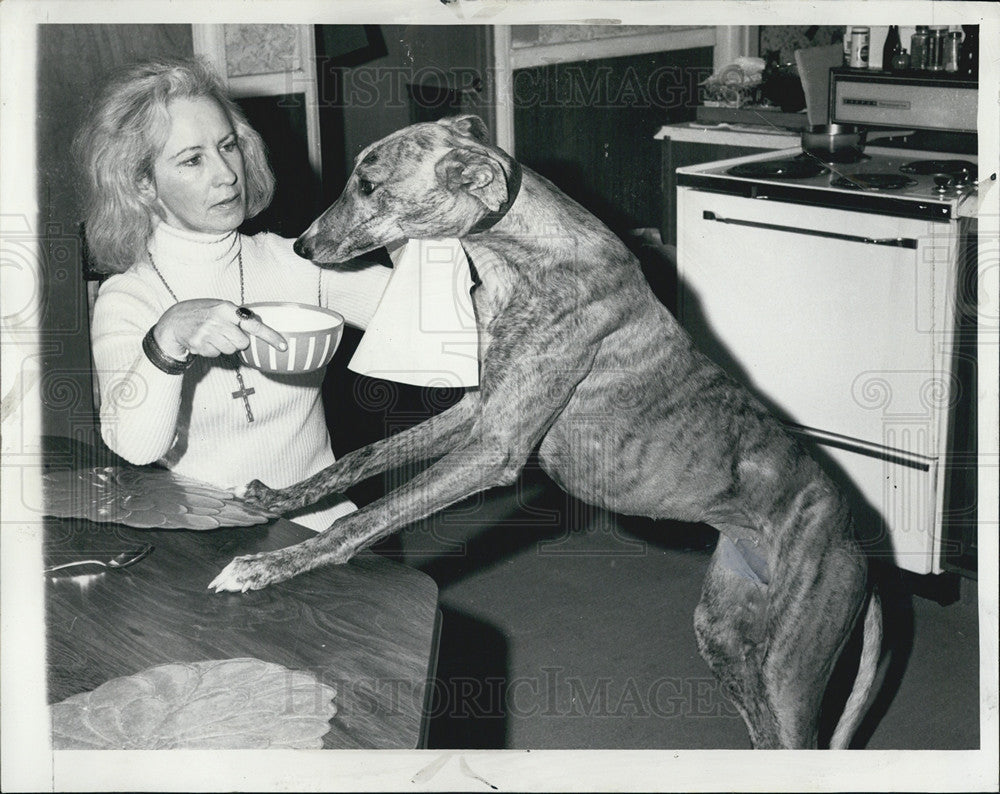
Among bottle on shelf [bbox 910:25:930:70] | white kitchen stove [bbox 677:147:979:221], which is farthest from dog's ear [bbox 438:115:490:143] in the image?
bottle on shelf [bbox 910:25:930:70]

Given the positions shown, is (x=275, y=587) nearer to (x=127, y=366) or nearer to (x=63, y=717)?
(x=63, y=717)

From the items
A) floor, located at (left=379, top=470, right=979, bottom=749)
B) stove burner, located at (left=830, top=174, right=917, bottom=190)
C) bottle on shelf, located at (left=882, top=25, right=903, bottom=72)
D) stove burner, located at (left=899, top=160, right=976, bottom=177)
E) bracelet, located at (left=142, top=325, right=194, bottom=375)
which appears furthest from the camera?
bottle on shelf, located at (left=882, top=25, right=903, bottom=72)

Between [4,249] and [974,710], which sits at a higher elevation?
[4,249]

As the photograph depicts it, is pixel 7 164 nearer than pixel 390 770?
No

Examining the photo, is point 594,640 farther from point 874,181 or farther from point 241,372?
point 874,181

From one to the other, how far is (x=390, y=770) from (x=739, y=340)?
1.82 metres

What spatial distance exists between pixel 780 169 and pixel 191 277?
1739 millimetres

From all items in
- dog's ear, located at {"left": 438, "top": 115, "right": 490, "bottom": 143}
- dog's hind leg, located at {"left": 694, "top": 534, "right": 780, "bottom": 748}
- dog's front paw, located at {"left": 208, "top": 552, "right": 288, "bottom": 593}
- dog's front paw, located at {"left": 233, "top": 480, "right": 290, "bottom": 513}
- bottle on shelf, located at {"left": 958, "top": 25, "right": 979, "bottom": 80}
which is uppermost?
bottle on shelf, located at {"left": 958, "top": 25, "right": 979, "bottom": 80}

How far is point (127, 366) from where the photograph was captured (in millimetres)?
1600

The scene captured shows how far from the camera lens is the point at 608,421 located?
5.32 feet

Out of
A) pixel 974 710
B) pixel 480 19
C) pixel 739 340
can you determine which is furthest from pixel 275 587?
pixel 739 340

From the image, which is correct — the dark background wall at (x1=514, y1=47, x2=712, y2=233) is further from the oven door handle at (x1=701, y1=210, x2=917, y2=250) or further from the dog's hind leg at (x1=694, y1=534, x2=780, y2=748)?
the dog's hind leg at (x1=694, y1=534, x2=780, y2=748)

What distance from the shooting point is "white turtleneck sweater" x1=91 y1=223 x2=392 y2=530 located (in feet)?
5.26

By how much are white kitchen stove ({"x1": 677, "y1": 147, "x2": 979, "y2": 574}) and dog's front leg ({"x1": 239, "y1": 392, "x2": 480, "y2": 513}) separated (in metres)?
1.42
